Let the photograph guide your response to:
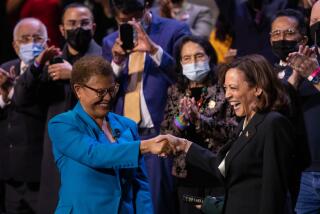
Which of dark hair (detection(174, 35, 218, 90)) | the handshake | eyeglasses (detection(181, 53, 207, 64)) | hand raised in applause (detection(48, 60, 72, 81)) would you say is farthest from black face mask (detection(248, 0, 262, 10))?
the handshake

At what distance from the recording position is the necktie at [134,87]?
580 cm

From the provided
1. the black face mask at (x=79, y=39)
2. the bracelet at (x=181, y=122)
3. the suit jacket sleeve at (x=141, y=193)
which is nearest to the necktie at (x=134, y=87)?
the black face mask at (x=79, y=39)

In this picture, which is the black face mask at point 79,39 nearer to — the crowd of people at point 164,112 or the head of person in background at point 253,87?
the crowd of people at point 164,112

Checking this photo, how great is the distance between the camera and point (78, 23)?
621 centimetres

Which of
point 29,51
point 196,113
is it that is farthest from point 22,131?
point 196,113

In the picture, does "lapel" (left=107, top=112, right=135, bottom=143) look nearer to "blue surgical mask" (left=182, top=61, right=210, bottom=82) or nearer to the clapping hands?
the clapping hands

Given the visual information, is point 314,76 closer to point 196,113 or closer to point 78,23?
point 196,113

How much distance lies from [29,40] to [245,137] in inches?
112

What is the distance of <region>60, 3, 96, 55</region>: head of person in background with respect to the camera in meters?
6.13

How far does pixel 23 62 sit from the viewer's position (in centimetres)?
645

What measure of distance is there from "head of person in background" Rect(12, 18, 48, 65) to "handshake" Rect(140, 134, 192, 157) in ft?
7.55

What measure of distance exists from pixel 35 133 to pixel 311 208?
2520mm

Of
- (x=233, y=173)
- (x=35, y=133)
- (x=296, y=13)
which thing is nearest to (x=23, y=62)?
(x=35, y=133)

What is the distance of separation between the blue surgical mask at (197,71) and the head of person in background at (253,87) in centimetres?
118
